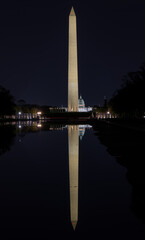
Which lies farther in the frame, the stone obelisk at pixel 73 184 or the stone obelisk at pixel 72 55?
the stone obelisk at pixel 72 55

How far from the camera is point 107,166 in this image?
28.5 ft

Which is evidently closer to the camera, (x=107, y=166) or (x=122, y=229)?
(x=122, y=229)

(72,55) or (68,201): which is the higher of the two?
(72,55)

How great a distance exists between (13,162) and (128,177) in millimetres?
4231

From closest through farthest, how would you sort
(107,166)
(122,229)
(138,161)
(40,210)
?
(122,229), (40,210), (107,166), (138,161)

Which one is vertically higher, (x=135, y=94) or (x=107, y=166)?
(x=135, y=94)

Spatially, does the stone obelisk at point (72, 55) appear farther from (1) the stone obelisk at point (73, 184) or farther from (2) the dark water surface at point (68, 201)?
(2) the dark water surface at point (68, 201)

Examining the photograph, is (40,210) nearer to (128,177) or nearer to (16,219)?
(16,219)

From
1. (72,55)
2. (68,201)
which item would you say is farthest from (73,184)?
(72,55)

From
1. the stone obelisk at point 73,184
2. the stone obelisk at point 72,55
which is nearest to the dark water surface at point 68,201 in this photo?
the stone obelisk at point 73,184

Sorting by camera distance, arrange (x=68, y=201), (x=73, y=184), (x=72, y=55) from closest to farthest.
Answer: (x=68, y=201) → (x=73, y=184) → (x=72, y=55)

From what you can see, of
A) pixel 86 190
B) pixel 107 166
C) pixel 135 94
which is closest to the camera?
pixel 86 190

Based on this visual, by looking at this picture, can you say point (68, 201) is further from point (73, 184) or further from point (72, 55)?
point (72, 55)

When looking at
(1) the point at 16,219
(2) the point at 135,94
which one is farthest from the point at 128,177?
(2) the point at 135,94
